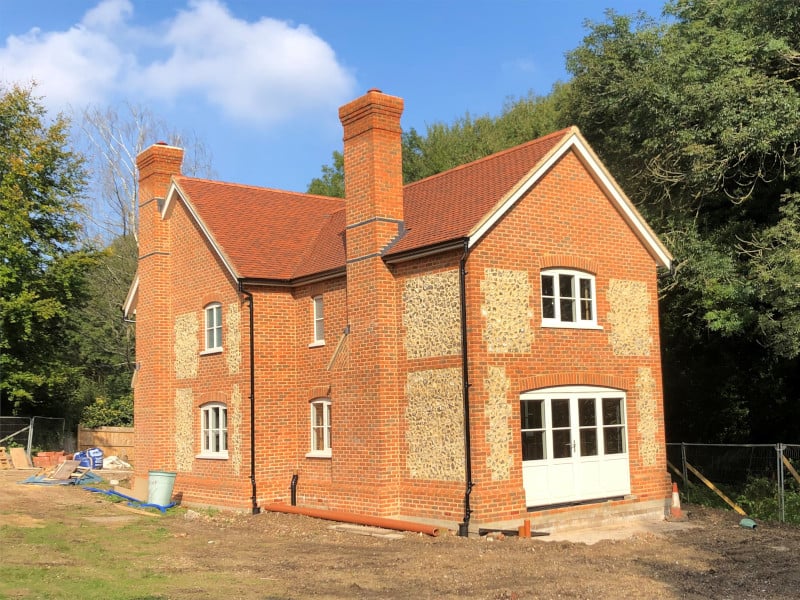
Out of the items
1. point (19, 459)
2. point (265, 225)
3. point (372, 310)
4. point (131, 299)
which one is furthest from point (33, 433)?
point (372, 310)

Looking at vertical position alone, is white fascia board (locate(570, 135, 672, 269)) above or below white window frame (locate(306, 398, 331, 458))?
above

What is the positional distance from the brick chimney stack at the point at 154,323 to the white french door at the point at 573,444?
1055 centimetres

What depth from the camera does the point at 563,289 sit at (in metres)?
18.0

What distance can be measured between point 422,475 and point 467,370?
2470 mm

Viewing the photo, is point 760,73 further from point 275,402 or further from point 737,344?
point 275,402

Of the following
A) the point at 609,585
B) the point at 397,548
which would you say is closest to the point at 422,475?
the point at 397,548

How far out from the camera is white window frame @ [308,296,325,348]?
20208 mm

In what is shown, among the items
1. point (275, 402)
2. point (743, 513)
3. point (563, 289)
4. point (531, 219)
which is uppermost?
point (531, 219)

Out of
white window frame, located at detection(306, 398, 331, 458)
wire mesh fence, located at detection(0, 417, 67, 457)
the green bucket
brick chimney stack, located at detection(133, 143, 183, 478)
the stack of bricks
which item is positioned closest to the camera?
white window frame, located at detection(306, 398, 331, 458)

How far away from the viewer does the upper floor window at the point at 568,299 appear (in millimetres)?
17516

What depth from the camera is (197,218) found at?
2222 centimetres

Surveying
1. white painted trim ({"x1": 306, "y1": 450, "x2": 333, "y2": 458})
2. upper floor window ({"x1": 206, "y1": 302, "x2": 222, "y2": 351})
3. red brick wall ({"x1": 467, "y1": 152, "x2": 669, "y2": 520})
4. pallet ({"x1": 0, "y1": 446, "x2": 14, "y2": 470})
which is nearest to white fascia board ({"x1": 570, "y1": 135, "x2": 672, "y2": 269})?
red brick wall ({"x1": 467, "y1": 152, "x2": 669, "y2": 520})

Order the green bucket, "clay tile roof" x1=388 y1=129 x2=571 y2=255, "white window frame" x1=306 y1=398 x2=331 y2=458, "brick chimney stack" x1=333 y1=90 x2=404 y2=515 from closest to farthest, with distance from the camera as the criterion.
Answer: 1. "clay tile roof" x1=388 y1=129 x2=571 y2=255
2. "brick chimney stack" x1=333 y1=90 x2=404 y2=515
3. "white window frame" x1=306 y1=398 x2=331 y2=458
4. the green bucket

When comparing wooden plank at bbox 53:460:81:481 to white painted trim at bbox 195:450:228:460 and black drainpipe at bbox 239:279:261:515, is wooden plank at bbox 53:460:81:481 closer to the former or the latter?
white painted trim at bbox 195:450:228:460
